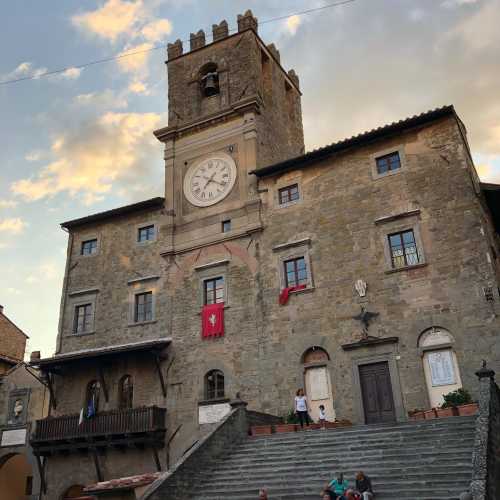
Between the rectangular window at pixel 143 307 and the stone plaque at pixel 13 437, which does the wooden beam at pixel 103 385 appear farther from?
the stone plaque at pixel 13 437

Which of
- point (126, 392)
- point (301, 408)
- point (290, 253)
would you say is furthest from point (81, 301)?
point (301, 408)

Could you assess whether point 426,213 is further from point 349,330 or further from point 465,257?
point 349,330

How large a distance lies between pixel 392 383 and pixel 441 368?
1.61 m

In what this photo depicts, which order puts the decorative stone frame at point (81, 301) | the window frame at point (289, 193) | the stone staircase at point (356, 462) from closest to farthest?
the stone staircase at point (356, 462), the window frame at point (289, 193), the decorative stone frame at point (81, 301)

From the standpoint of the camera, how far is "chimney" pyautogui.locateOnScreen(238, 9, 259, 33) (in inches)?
1088

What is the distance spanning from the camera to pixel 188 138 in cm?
2680

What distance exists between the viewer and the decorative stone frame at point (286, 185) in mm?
22719

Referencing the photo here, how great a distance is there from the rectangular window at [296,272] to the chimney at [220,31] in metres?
12.8

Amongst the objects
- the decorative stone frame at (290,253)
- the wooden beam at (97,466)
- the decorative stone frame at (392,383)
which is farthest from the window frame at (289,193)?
the wooden beam at (97,466)

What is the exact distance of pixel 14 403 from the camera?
26188 mm

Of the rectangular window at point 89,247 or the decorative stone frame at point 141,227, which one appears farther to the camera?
the rectangular window at point 89,247

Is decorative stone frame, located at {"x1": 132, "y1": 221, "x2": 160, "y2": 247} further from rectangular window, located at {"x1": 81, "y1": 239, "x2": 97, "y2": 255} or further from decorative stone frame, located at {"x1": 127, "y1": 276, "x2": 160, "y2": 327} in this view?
rectangular window, located at {"x1": 81, "y1": 239, "x2": 97, "y2": 255}

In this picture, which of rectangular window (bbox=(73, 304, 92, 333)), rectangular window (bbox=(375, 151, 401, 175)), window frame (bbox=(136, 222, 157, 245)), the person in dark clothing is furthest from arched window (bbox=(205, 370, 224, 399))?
the person in dark clothing

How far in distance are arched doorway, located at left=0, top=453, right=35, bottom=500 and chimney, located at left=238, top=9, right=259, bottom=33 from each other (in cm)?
2270
